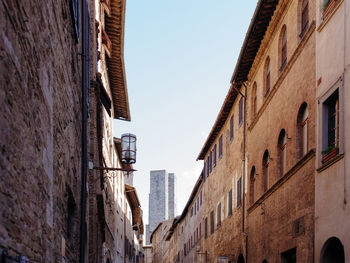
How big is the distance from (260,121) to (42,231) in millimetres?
12907

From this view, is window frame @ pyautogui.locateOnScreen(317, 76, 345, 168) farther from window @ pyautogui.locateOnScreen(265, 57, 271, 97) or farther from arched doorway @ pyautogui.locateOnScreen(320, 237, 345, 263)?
window @ pyautogui.locateOnScreen(265, 57, 271, 97)

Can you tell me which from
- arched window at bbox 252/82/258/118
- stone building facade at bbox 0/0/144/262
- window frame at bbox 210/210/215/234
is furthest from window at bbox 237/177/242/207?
stone building facade at bbox 0/0/144/262

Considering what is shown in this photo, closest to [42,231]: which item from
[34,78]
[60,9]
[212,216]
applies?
[34,78]

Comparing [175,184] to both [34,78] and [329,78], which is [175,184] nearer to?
[329,78]

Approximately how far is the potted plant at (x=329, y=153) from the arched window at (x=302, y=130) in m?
1.60

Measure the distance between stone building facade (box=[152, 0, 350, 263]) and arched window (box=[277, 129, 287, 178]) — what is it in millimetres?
27

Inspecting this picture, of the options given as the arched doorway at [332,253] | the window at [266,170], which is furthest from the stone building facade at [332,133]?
the window at [266,170]

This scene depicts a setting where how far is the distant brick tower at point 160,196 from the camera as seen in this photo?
87500 millimetres

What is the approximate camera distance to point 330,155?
35.6 feet

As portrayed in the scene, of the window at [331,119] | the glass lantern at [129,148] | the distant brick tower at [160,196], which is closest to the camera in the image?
the window at [331,119]

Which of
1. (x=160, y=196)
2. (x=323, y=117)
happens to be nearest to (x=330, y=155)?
(x=323, y=117)

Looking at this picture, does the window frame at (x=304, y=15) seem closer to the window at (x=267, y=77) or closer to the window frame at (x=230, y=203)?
the window at (x=267, y=77)

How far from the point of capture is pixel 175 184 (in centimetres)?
8988

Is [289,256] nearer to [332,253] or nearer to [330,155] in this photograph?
[332,253]
